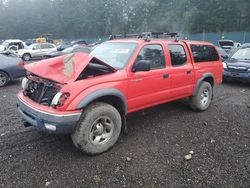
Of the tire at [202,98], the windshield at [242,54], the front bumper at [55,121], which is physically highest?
the windshield at [242,54]

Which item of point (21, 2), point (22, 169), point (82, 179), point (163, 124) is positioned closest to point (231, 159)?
point (163, 124)

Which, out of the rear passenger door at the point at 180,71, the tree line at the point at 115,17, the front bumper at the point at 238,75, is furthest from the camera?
the tree line at the point at 115,17

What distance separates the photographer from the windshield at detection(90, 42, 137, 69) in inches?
167

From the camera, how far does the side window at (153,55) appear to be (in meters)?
4.39

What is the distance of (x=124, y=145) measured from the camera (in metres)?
4.11

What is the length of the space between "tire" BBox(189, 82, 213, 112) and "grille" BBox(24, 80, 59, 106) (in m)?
3.54

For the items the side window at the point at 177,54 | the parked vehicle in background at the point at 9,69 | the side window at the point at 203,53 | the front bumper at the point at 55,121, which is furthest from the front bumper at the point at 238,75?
the parked vehicle in background at the point at 9,69

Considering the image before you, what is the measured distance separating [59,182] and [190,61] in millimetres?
3835

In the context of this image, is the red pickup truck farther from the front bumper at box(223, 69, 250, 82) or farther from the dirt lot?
the front bumper at box(223, 69, 250, 82)

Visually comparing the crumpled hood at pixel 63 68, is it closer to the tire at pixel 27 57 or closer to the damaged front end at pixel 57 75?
the damaged front end at pixel 57 75

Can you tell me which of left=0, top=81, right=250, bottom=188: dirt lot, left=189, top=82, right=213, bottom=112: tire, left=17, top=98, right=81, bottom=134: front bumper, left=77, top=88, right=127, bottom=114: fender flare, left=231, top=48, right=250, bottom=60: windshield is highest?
left=231, top=48, right=250, bottom=60: windshield

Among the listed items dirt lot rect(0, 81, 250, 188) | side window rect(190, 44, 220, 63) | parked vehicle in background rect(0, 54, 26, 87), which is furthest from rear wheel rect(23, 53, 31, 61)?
side window rect(190, 44, 220, 63)

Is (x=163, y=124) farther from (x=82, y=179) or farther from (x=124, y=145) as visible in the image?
(x=82, y=179)

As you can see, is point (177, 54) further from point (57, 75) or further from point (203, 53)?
point (57, 75)
